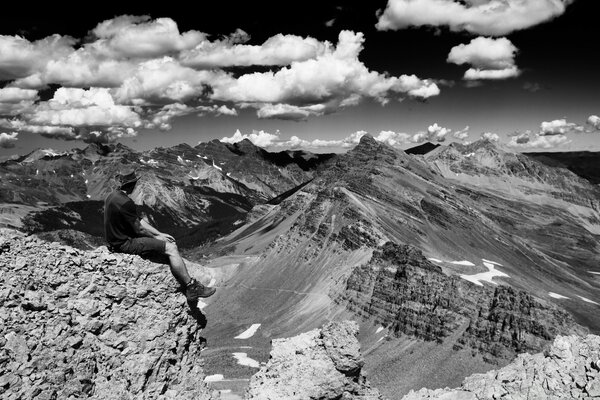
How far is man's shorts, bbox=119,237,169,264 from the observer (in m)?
17.4

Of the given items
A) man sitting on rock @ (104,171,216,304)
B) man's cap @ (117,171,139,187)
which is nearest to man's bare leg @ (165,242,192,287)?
man sitting on rock @ (104,171,216,304)

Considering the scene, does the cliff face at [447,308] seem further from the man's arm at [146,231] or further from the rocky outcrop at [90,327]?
the man's arm at [146,231]

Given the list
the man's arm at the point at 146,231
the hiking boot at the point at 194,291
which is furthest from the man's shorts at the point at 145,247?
the hiking boot at the point at 194,291

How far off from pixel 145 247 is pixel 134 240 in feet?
1.82

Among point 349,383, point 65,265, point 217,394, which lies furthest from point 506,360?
point 65,265

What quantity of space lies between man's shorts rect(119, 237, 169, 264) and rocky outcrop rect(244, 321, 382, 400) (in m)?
8.95

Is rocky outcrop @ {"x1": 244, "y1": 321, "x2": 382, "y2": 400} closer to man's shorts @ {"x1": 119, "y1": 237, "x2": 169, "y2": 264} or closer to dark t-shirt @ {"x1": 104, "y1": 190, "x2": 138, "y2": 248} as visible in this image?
man's shorts @ {"x1": 119, "y1": 237, "x2": 169, "y2": 264}

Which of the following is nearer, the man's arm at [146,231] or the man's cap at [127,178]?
the man's arm at [146,231]

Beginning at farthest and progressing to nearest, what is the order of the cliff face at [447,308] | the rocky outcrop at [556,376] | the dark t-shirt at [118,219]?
the cliff face at [447,308] < the rocky outcrop at [556,376] < the dark t-shirt at [118,219]

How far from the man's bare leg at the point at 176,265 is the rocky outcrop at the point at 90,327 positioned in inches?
12.0

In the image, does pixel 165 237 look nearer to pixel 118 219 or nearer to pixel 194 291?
pixel 118 219

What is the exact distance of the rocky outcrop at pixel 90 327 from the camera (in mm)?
14812

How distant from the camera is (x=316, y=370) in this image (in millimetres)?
23562

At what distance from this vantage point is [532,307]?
380 feet
